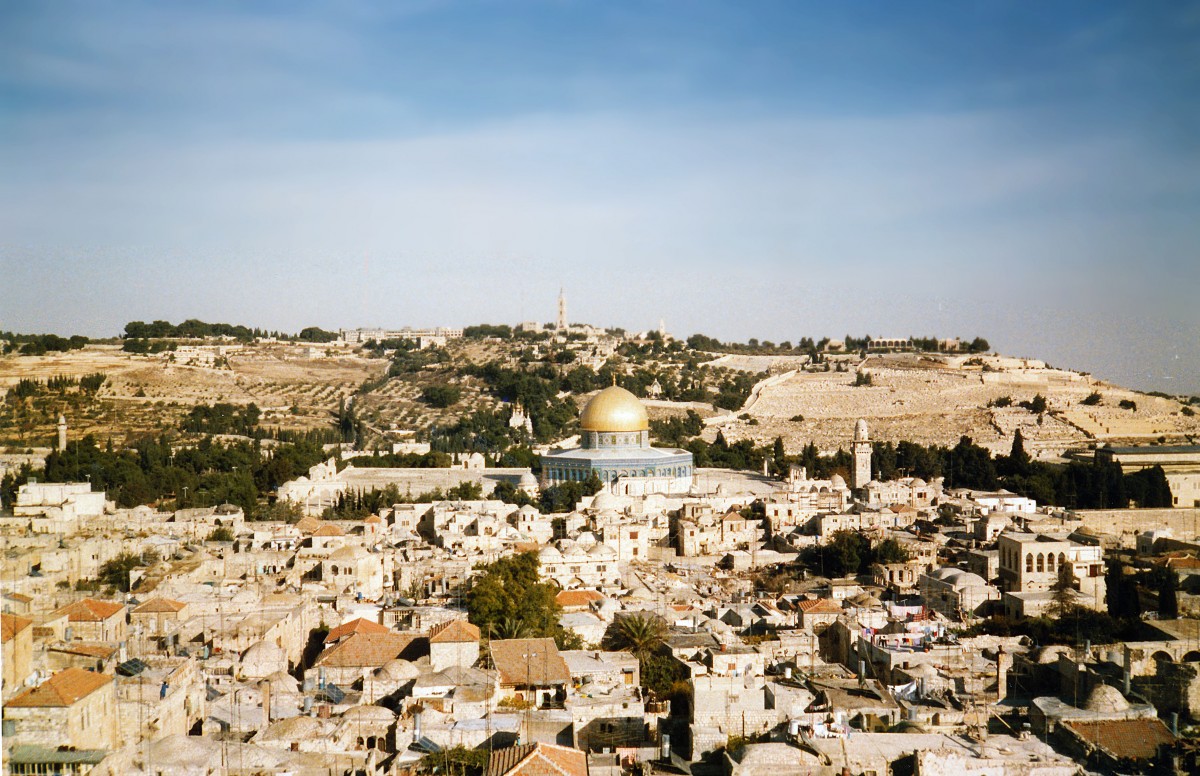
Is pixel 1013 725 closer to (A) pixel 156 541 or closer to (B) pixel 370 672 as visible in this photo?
(B) pixel 370 672

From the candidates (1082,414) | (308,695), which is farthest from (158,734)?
(1082,414)

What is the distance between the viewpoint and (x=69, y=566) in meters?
14.5

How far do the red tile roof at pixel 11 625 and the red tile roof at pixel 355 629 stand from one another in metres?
4.15

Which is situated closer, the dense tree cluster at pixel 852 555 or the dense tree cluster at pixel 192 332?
the dense tree cluster at pixel 852 555

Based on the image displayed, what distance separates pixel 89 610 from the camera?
1130cm

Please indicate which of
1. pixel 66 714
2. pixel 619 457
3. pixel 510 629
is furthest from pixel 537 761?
pixel 619 457

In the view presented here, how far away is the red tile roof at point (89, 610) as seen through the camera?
1104cm

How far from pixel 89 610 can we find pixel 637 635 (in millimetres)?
5259

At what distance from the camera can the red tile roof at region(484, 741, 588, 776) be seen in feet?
26.0

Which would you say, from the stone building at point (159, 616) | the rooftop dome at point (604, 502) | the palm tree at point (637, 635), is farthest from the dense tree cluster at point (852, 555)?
the stone building at point (159, 616)

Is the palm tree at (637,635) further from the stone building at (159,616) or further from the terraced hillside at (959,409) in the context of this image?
the terraced hillside at (959,409)

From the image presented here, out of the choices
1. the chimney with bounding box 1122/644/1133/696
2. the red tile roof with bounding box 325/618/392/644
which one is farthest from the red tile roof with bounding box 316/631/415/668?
the chimney with bounding box 1122/644/1133/696

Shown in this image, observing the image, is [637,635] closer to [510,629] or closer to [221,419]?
[510,629]

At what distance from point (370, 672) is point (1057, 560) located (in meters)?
9.75
